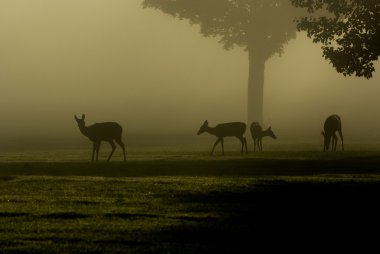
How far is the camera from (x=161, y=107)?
472ft

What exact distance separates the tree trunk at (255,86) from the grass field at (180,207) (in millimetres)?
49218

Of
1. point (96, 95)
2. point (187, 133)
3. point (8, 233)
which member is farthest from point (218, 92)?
point (8, 233)

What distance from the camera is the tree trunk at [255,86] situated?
8781 cm

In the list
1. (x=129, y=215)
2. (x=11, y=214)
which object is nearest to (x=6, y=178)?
(x=11, y=214)

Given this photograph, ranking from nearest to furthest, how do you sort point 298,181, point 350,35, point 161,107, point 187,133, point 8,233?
point 8,233 → point 298,181 → point 350,35 → point 187,133 → point 161,107

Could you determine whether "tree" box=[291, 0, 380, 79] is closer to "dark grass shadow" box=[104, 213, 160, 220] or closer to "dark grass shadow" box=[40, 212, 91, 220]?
"dark grass shadow" box=[104, 213, 160, 220]

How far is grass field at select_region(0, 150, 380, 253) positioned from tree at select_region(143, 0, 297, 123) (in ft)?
160

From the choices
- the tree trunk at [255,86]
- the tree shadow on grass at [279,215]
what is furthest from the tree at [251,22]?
the tree shadow on grass at [279,215]

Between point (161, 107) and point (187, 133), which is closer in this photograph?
point (187, 133)

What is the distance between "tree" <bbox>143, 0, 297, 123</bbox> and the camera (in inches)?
3396

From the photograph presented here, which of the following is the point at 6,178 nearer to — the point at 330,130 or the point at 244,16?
the point at 330,130

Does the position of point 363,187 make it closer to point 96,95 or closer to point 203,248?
point 203,248

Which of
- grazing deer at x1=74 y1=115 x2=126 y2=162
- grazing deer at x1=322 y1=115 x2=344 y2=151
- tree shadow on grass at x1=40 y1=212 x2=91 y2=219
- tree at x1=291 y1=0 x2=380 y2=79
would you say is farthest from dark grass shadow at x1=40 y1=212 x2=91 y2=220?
grazing deer at x1=322 y1=115 x2=344 y2=151

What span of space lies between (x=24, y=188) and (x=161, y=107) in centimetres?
11498
